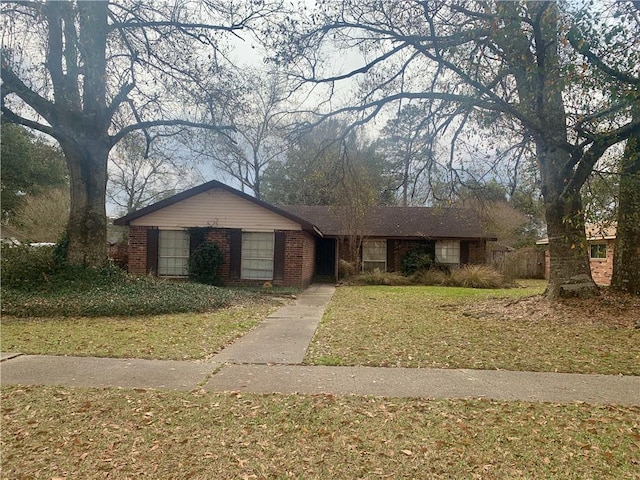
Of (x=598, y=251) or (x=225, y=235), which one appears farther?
(x=598, y=251)

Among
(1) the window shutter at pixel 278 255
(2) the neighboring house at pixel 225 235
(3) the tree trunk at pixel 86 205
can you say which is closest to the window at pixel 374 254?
(2) the neighboring house at pixel 225 235

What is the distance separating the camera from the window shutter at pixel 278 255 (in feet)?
52.5

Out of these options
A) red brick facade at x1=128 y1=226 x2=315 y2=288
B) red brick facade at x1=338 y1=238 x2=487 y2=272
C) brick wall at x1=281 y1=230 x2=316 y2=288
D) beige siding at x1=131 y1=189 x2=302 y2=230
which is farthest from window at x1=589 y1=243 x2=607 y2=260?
beige siding at x1=131 y1=189 x2=302 y2=230

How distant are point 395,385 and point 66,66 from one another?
12.2m

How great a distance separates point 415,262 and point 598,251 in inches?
381

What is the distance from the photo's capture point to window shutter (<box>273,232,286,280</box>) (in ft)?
52.5

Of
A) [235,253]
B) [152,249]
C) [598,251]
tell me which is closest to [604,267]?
[598,251]

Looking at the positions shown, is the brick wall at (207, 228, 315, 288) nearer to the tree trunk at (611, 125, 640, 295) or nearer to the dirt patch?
the dirt patch

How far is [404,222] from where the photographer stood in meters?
22.8

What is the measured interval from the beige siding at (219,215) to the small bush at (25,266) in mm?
4574

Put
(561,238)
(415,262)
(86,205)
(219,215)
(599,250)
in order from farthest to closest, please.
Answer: (599,250), (415,262), (219,215), (86,205), (561,238)

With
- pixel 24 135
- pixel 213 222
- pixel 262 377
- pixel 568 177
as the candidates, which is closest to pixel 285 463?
pixel 262 377

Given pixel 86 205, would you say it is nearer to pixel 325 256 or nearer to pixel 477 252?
pixel 325 256

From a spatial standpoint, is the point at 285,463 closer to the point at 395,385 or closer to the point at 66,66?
the point at 395,385
